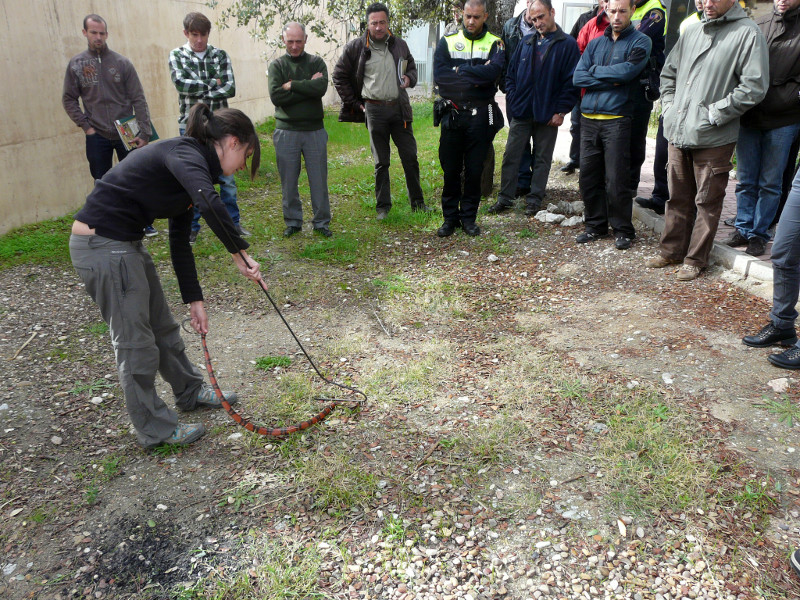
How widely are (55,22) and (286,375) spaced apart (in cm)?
549

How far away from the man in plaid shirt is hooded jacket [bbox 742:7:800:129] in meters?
4.54

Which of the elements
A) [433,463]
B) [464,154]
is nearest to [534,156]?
[464,154]

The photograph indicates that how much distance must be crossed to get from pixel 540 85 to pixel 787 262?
3328 mm

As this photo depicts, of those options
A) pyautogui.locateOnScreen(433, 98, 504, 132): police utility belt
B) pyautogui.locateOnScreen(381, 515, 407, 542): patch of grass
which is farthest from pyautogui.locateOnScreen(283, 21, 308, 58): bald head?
pyautogui.locateOnScreen(381, 515, 407, 542): patch of grass

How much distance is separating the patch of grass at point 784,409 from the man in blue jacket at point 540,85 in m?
3.80

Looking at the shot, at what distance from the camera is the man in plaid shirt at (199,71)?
5.89m

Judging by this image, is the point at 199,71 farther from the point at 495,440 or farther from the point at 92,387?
the point at 495,440

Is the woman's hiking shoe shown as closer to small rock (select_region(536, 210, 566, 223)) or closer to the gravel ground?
the gravel ground

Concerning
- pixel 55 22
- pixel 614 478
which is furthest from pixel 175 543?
pixel 55 22

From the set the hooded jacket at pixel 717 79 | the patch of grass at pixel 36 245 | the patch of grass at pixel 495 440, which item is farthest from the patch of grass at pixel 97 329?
the hooded jacket at pixel 717 79

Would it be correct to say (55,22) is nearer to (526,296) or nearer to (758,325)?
(526,296)

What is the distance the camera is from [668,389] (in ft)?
11.6

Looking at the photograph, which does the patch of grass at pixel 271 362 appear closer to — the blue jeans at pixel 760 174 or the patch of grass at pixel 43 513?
the patch of grass at pixel 43 513

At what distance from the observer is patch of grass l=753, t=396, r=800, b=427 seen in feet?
10.5
